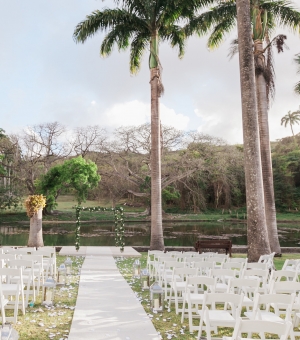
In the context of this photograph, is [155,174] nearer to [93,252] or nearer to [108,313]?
[93,252]

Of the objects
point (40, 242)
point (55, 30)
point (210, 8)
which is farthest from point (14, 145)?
point (210, 8)

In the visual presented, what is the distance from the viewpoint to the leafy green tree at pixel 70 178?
34938 mm

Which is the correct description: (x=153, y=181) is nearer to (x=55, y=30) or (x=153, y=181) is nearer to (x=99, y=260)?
(x=99, y=260)

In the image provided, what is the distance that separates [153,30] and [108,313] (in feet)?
45.8

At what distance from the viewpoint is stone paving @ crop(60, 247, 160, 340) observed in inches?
198

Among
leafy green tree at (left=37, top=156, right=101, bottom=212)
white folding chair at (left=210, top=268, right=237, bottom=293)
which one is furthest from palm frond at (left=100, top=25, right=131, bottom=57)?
leafy green tree at (left=37, top=156, right=101, bottom=212)

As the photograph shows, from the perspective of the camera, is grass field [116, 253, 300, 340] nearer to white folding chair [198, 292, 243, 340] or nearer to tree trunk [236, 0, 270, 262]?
white folding chair [198, 292, 243, 340]

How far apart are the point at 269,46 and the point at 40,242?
12.6 meters

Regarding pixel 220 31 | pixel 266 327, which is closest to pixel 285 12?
pixel 220 31

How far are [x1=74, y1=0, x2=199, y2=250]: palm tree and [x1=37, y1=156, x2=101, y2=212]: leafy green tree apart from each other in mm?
18322

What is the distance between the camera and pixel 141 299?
728 cm

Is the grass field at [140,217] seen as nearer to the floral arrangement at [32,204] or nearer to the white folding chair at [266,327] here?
the floral arrangement at [32,204]

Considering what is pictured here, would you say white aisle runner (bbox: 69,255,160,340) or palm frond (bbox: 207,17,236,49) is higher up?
palm frond (bbox: 207,17,236,49)

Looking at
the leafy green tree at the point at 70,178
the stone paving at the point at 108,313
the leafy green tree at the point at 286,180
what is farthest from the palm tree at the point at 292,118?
the stone paving at the point at 108,313
